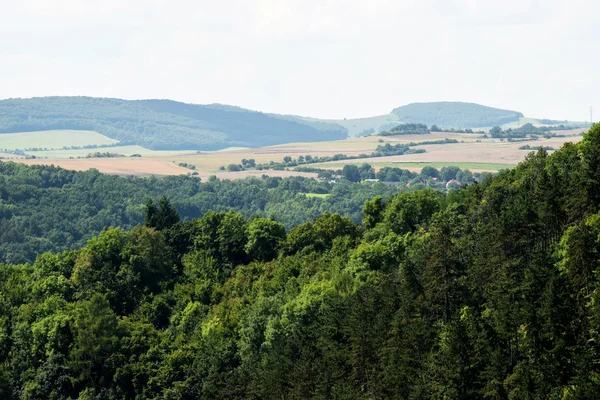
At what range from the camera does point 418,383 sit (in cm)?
8850

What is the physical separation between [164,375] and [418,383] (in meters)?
48.6

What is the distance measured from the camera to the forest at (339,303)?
280ft

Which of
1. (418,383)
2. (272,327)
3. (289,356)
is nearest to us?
(418,383)

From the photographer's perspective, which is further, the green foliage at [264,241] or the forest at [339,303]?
the green foliage at [264,241]

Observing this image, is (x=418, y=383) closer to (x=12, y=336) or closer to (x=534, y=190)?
(x=534, y=190)

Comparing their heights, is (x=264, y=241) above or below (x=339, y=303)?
above

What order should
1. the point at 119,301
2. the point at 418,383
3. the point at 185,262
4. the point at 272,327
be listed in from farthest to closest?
the point at 185,262
the point at 119,301
the point at 272,327
the point at 418,383

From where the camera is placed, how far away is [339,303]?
381ft

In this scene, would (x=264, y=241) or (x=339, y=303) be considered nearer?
(x=339, y=303)

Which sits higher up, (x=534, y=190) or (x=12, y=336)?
(x=534, y=190)

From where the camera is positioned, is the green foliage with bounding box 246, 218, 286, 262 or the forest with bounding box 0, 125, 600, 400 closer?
the forest with bounding box 0, 125, 600, 400

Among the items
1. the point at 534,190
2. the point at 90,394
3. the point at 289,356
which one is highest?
the point at 534,190

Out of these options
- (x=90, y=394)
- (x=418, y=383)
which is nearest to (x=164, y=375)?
(x=90, y=394)

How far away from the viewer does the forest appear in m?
85.4
